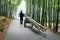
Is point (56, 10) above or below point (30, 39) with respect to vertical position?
above

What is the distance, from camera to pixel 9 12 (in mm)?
43188

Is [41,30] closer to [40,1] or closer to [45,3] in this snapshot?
[45,3]

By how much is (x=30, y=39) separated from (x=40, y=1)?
1123 centimetres

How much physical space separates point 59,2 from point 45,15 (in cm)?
455

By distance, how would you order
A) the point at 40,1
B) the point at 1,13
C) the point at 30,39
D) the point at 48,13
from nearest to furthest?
the point at 30,39 < the point at 48,13 < the point at 40,1 < the point at 1,13

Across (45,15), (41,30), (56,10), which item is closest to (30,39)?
(41,30)

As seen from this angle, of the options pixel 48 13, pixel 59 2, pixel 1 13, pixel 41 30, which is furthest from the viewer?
pixel 1 13

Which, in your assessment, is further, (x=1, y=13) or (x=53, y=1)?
(x=1, y=13)

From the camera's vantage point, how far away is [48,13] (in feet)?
68.4

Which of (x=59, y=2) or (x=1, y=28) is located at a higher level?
(x=59, y=2)

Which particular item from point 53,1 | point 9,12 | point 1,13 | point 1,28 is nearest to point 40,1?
point 53,1

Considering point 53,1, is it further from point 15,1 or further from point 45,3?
point 15,1

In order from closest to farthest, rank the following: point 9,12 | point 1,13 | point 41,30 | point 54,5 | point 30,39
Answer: point 30,39, point 41,30, point 54,5, point 1,13, point 9,12

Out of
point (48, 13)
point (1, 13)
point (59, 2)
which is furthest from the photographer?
point (1, 13)
